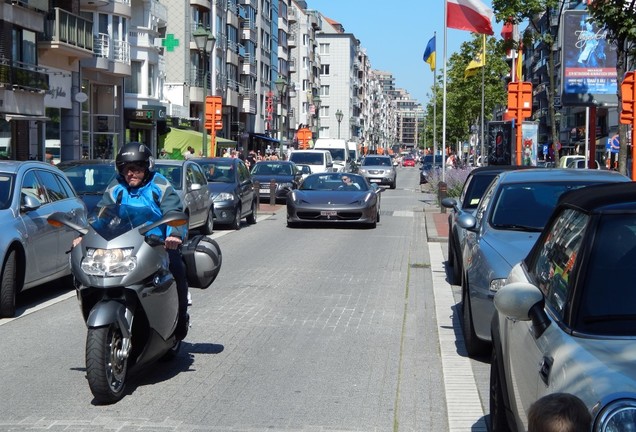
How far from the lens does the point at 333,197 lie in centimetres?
2380

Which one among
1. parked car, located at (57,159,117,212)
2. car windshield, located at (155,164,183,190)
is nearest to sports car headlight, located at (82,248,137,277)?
parked car, located at (57,159,117,212)

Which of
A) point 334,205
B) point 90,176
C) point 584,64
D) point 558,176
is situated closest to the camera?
point 558,176

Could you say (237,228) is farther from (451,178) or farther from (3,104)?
(3,104)

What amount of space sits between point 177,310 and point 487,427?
230 cm

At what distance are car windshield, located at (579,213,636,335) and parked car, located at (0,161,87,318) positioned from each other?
679cm

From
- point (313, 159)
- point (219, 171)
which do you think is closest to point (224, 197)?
point (219, 171)

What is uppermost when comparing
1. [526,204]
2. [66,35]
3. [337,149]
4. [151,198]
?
[66,35]

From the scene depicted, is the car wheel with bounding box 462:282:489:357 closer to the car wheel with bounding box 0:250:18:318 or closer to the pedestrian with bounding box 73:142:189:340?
the pedestrian with bounding box 73:142:189:340

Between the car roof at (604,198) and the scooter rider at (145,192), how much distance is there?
302 centimetres

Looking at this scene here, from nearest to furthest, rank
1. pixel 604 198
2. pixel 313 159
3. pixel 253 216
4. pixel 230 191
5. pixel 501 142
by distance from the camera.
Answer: pixel 604 198
pixel 230 191
pixel 253 216
pixel 313 159
pixel 501 142

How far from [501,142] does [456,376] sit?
4248 cm

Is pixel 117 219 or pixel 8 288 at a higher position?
pixel 117 219

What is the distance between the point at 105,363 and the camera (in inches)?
257

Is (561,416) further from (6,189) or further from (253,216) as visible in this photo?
(253,216)
